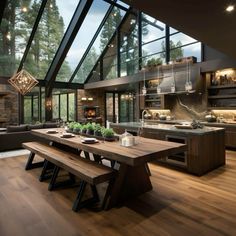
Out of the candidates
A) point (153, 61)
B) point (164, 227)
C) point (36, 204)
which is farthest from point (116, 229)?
point (153, 61)

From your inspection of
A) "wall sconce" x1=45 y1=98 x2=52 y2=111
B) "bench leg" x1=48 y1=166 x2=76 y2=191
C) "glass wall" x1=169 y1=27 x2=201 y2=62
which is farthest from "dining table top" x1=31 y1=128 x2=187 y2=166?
"wall sconce" x1=45 y1=98 x2=52 y2=111

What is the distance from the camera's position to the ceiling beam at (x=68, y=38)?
25.2 ft

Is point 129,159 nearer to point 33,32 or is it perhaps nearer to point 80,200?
point 80,200

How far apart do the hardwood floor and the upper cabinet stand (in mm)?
3699

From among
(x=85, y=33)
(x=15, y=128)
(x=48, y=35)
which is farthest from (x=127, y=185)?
(x=85, y=33)

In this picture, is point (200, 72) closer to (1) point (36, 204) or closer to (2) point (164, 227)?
(2) point (164, 227)

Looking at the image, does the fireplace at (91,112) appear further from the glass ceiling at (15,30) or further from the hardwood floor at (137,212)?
the hardwood floor at (137,212)

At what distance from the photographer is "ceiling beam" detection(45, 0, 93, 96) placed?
7.67m

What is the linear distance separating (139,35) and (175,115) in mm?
4483

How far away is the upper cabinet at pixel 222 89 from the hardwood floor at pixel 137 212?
3.70 metres

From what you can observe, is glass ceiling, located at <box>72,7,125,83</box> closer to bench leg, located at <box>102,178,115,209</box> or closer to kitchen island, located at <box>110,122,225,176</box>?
kitchen island, located at <box>110,122,225,176</box>

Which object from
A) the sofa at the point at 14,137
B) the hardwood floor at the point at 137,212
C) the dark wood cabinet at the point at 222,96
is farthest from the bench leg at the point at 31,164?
the dark wood cabinet at the point at 222,96

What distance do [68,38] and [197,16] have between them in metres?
6.95

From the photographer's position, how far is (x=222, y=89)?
7211 millimetres
